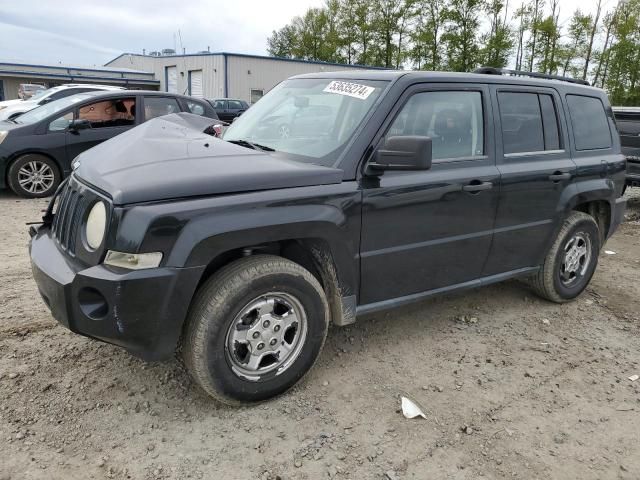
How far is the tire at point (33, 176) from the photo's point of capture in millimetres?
7645

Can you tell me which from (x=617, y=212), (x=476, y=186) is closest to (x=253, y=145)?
(x=476, y=186)

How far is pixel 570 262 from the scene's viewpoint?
14.9 ft

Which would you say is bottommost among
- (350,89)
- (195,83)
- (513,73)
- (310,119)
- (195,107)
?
(195,107)

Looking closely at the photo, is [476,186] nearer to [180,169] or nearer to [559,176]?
[559,176]

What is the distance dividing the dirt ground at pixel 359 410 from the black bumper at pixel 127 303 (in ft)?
1.68

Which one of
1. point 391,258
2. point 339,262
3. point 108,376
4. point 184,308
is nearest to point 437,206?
point 391,258

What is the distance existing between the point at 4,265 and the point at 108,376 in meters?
2.43

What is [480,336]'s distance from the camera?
393cm

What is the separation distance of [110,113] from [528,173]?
6732mm

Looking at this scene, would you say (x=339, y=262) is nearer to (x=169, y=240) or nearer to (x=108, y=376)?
(x=169, y=240)

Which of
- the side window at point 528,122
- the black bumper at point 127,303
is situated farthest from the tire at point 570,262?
the black bumper at point 127,303

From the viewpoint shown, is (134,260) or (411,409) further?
(411,409)

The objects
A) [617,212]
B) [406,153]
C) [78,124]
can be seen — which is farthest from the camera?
[78,124]

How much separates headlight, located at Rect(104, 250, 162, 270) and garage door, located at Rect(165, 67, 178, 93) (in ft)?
130
